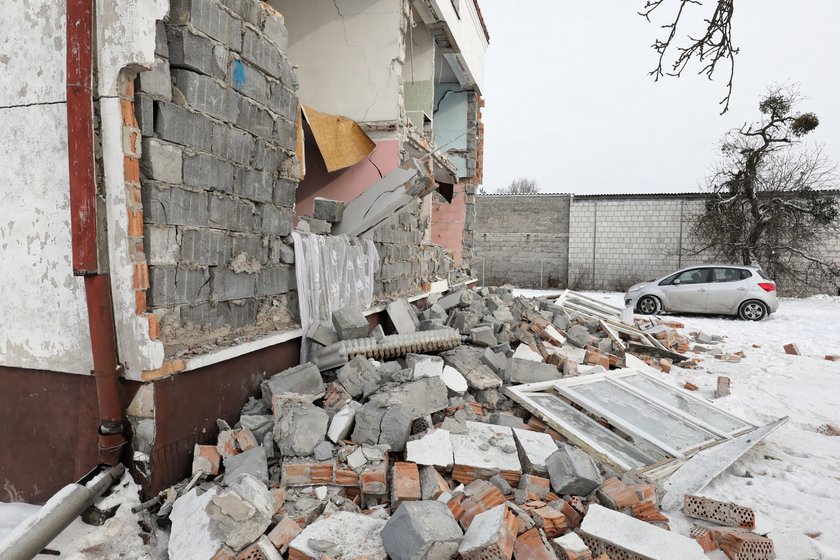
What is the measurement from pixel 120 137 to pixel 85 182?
29 cm

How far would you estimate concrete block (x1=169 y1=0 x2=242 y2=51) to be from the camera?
2.87 meters

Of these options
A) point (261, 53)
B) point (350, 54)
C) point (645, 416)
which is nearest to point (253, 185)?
point (261, 53)

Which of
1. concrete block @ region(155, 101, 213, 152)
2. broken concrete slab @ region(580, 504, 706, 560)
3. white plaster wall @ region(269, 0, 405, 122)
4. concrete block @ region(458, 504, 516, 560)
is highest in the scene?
white plaster wall @ region(269, 0, 405, 122)

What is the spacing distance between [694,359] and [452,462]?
236 inches

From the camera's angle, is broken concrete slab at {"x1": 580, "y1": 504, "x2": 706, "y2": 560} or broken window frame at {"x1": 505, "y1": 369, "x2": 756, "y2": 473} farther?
broken window frame at {"x1": 505, "y1": 369, "x2": 756, "y2": 473}

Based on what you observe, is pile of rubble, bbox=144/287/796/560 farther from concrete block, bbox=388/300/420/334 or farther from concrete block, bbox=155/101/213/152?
concrete block, bbox=155/101/213/152

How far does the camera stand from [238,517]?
7.35ft

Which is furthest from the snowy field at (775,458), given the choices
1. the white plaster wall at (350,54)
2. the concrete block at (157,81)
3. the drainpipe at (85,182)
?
the white plaster wall at (350,54)

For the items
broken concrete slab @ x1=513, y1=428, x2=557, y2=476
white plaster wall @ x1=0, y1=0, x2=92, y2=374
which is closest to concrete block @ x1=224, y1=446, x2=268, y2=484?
white plaster wall @ x1=0, y1=0, x2=92, y2=374

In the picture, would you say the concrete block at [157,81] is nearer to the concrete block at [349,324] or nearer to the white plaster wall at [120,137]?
the white plaster wall at [120,137]

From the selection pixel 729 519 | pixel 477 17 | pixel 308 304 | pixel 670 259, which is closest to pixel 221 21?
pixel 308 304

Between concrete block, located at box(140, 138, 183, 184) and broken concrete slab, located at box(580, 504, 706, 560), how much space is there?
2.97m

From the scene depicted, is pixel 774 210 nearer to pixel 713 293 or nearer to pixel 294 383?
pixel 713 293

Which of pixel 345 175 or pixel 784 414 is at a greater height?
pixel 345 175
